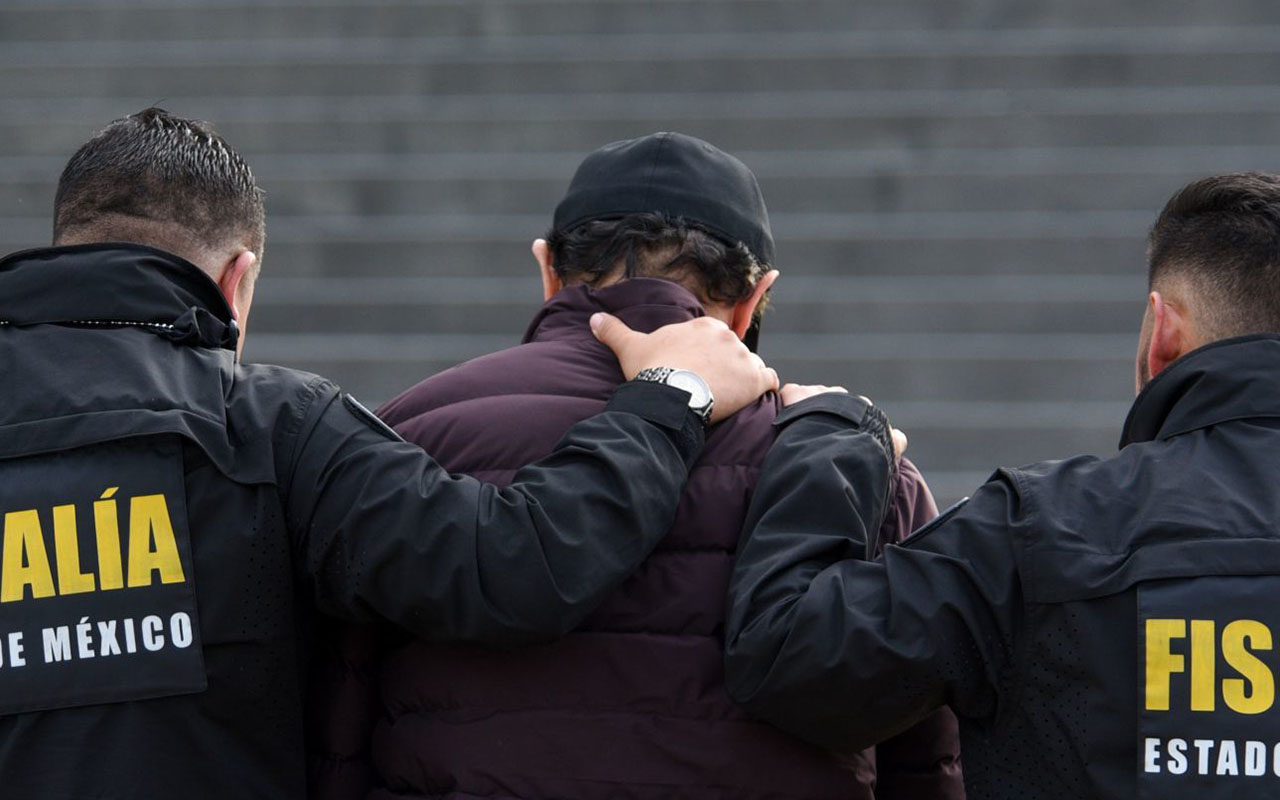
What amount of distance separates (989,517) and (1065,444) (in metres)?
4.72

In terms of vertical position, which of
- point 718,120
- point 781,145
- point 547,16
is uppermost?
point 547,16

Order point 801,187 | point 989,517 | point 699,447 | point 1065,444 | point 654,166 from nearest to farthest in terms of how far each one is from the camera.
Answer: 1. point 989,517
2. point 699,447
3. point 654,166
4. point 1065,444
5. point 801,187

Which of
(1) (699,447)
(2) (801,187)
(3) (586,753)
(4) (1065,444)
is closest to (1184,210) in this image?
(1) (699,447)

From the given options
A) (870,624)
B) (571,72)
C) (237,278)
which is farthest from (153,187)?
(571,72)

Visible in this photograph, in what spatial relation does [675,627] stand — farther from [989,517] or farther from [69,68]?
[69,68]

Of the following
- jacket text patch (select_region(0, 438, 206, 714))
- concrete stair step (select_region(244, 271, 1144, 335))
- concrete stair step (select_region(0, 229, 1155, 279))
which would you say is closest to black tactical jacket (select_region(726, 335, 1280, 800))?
jacket text patch (select_region(0, 438, 206, 714))

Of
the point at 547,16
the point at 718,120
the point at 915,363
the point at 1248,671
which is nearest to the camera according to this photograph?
the point at 1248,671

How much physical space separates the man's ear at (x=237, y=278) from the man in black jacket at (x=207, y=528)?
0.12m

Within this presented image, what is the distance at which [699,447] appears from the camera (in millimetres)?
2225

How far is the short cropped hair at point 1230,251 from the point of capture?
2.19 m

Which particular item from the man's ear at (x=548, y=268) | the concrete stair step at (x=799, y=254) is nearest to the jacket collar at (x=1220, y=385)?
the man's ear at (x=548, y=268)

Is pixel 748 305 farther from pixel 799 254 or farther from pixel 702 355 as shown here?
pixel 799 254

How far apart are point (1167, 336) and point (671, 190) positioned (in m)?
0.73

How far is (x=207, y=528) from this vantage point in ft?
6.73
